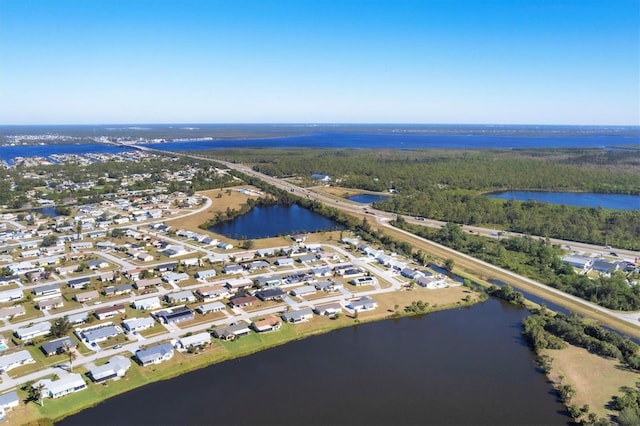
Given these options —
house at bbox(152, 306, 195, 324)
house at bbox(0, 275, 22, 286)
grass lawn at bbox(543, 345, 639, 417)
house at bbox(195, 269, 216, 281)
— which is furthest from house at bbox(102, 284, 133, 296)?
grass lawn at bbox(543, 345, 639, 417)

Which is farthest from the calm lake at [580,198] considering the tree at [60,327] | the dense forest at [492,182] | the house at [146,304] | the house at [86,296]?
the tree at [60,327]

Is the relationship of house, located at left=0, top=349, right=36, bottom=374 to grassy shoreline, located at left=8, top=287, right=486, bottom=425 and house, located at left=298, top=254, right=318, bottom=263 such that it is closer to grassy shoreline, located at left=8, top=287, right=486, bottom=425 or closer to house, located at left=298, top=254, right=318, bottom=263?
grassy shoreline, located at left=8, top=287, right=486, bottom=425

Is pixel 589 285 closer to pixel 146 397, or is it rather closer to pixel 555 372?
pixel 555 372

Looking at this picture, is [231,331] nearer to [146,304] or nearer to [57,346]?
[146,304]

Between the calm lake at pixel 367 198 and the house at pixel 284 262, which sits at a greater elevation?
the calm lake at pixel 367 198

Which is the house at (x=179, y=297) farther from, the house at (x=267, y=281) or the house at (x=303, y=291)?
the house at (x=303, y=291)

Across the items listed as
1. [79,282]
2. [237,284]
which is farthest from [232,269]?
[79,282]
